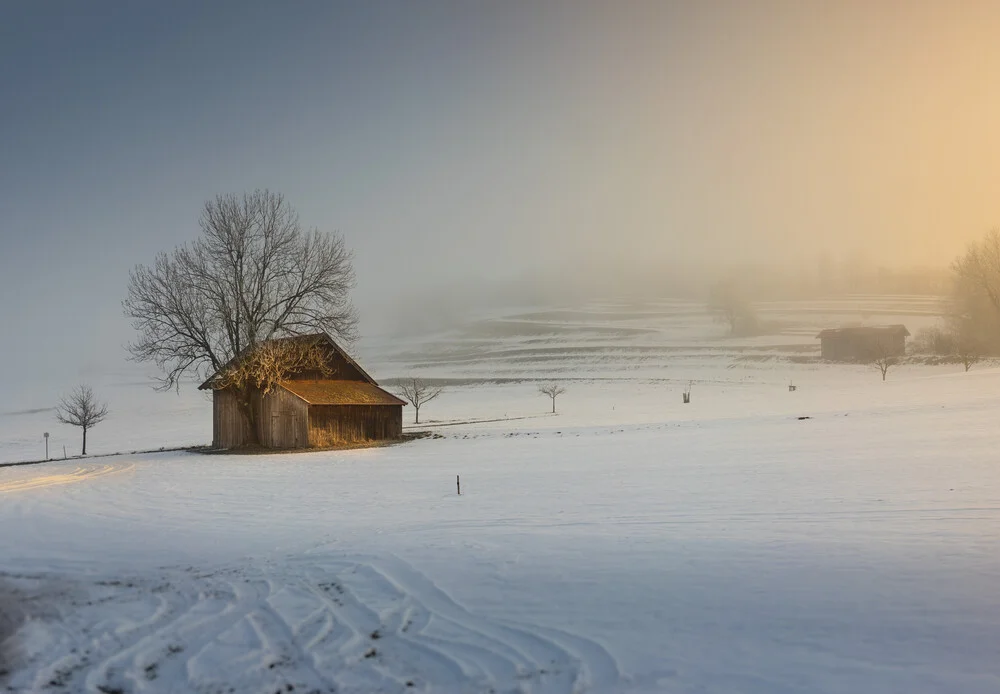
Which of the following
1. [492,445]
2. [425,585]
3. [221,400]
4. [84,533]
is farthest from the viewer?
[221,400]

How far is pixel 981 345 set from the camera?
284 ft

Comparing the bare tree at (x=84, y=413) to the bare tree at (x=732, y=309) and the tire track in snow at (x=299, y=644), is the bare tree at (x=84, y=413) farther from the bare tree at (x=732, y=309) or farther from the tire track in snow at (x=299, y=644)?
the bare tree at (x=732, y=309)

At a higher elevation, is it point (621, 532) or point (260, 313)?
point (260, 313)

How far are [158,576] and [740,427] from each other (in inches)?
1217

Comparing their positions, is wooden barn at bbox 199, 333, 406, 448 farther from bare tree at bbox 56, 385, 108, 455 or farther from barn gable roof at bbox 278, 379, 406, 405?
bare tree at bbox 56, 385, 108, 455

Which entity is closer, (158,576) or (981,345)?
(158,576)

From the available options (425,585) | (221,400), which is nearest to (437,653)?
(425,585)

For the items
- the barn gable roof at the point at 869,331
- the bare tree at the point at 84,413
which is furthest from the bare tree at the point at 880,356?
the bare tree at the point at 84,413

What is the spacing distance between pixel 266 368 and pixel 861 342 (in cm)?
8497

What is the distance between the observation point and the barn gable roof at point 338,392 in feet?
132

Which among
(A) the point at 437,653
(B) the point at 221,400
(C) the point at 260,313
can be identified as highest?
(C) the point at 260,313

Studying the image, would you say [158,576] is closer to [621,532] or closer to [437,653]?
[437,653]

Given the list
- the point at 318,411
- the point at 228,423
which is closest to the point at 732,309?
the point at 318,411

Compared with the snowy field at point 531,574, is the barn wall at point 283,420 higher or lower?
higher
